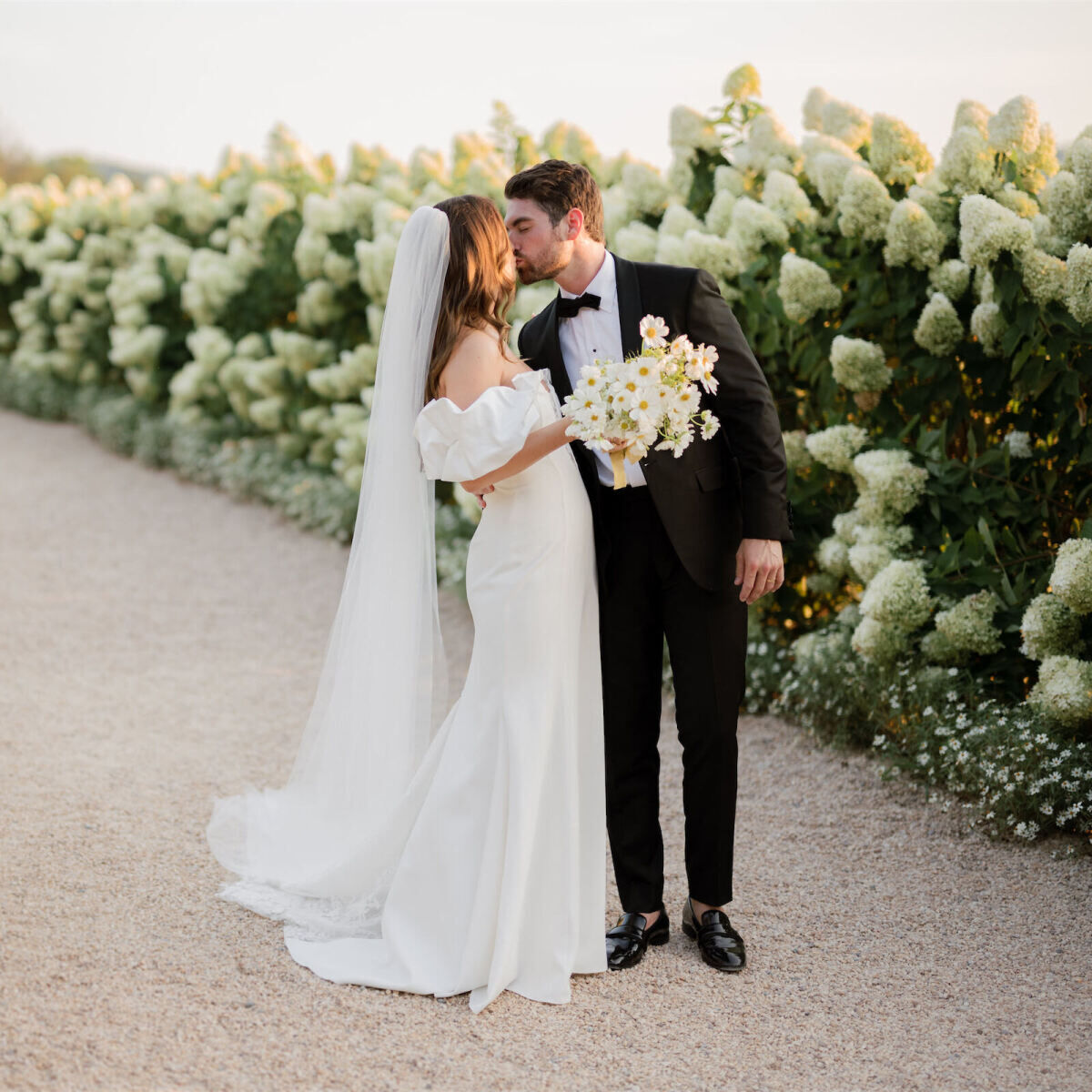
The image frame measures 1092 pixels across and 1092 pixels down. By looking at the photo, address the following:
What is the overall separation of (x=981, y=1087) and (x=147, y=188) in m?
12.7

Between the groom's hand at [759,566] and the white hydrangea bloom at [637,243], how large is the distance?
118 inches

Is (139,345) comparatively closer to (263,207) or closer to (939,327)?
(263,207)

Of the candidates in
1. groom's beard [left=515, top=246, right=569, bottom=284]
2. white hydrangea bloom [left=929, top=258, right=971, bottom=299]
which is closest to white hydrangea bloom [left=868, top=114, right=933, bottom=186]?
white hydrangea bloom [left=929, top=258, right=971, bottom=299]

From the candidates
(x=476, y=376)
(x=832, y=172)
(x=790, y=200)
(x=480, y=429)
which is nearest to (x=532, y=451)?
(x=480, y=429)

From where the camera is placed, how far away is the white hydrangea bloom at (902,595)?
4707 millimetres

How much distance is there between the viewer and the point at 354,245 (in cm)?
888

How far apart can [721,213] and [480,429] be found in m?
3.22

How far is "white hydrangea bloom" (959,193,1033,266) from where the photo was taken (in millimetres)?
4246

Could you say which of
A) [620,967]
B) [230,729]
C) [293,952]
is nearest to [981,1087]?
[620,967]

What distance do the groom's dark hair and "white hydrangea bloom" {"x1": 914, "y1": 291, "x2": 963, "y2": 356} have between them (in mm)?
1920

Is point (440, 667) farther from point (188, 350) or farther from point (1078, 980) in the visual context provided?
point (188, 350)

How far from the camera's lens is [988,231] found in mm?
4262

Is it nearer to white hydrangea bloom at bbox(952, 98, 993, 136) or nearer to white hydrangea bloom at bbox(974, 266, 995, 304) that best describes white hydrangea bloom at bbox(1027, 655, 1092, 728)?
white hydrangea bloom at bbox(974, 266, 995, 304)

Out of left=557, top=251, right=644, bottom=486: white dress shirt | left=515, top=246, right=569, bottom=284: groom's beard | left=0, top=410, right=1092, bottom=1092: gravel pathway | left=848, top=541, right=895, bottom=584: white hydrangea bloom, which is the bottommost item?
left=0, top=410, right=1092, bottom=1092: gravel pathway
